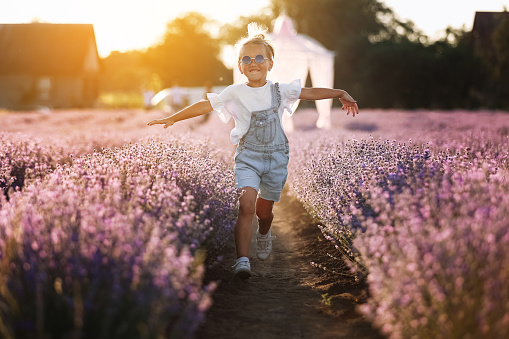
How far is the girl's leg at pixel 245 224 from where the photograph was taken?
13.6ft

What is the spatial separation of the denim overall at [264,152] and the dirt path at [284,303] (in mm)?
706

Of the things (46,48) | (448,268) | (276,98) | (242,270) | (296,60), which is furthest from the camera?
(46,48)

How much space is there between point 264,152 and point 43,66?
3511 cm

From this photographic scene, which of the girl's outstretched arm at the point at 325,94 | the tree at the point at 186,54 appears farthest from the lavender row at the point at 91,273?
the tree at the point at 186,54

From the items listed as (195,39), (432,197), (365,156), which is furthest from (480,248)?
(195,39)

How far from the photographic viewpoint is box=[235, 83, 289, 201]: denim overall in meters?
4.34

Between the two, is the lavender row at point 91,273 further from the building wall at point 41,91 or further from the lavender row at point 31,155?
the building wall at point 41,91

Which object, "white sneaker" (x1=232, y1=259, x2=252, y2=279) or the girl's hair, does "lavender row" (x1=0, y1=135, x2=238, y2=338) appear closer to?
"white sneaker" (x1=232, y1=259, x2=252, y2=279)

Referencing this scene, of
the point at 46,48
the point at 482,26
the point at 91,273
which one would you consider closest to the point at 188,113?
the point at 91,273

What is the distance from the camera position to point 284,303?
12.4 ft

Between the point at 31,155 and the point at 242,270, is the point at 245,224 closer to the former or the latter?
the point at 242,270

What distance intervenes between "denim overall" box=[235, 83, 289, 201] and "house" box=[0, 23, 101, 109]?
33.6 m

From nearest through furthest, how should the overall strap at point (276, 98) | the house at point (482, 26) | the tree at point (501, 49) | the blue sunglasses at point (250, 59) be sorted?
the blue sunglasses at point (250, 59), the overall strap at point (276, 98), the tree at point (501, 49), the house at point (482, 26)

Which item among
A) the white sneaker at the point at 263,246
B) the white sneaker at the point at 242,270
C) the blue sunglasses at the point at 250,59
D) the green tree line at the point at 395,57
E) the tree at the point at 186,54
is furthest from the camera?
the tree at the point at 186,54
